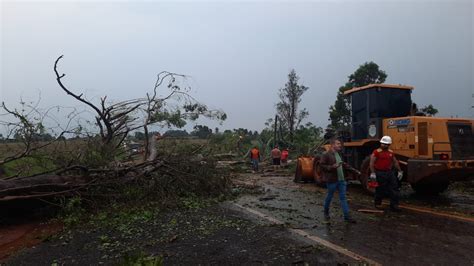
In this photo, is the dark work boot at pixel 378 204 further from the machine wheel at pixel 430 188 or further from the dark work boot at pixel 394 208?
the machine wheel at pixel 430 188

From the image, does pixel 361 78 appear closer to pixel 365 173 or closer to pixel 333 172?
pixel 365 173

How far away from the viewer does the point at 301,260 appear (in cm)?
519

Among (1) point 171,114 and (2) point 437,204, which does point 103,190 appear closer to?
(1) point 171,114

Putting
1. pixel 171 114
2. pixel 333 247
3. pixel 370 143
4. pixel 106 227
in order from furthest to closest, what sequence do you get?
pixel 171 114
pixel 370 143
pixel 106 227
pixel 333 247

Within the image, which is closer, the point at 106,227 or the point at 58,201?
the point at 106,227

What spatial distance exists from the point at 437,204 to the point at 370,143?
2489 millimetres

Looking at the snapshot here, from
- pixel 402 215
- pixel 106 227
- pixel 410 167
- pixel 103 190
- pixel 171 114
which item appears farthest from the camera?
pixel 171 114

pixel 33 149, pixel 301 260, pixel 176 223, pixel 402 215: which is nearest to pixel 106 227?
pixel 176 223

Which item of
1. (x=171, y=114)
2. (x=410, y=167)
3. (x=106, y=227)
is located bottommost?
(x=106, y=227)

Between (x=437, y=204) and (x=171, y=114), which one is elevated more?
(x=171, y=114)

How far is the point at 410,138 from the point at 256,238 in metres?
5.57

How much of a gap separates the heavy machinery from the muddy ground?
2.85 ft

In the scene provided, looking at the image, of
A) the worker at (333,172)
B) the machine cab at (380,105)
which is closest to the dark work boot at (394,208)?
the worker at (333,172)

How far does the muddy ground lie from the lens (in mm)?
5379
